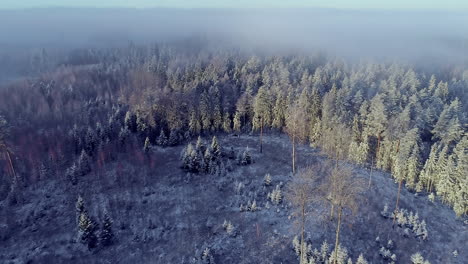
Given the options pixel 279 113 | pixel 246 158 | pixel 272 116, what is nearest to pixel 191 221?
pixel 246 158

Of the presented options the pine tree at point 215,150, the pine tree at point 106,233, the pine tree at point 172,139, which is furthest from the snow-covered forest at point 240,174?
the pine tree at point 172,139

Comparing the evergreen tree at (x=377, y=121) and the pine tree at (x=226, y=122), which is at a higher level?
the evergreen tree at (x=377, y=121)

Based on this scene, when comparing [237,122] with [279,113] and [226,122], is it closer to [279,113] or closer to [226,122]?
[226,122]

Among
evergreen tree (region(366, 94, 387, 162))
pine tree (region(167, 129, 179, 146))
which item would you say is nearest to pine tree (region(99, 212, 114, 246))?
pine tree (region(167, 129, 179, 146))

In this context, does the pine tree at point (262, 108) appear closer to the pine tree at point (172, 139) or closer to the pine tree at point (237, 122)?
the pine tree at point (237, 122)

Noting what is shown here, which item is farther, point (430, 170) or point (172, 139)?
point (172, 139)
